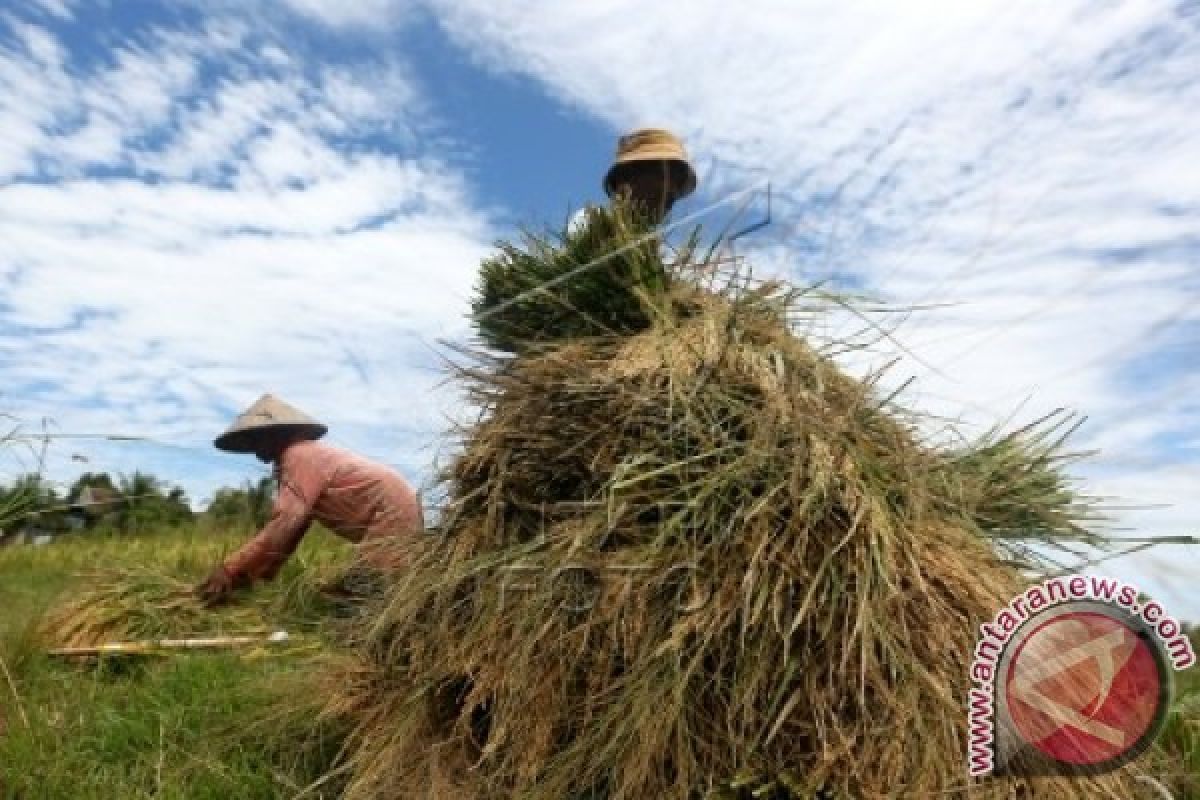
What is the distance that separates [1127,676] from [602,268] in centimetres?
167

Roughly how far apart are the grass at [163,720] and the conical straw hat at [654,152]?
205 centimetres

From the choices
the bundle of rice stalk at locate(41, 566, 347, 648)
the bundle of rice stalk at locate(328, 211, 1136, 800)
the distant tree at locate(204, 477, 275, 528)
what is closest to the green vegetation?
the bundle of rice stalk at locate(328, 211, 1136, 800)

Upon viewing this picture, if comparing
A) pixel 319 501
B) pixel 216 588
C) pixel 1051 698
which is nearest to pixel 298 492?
pixel 319 501

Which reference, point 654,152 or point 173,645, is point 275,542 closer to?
point 173,645

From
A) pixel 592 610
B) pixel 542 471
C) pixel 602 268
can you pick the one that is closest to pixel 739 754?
pixel 592 610

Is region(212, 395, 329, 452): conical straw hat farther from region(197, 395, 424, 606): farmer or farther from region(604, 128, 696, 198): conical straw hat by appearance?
region(604, 128, 696, 198): conical straw hat

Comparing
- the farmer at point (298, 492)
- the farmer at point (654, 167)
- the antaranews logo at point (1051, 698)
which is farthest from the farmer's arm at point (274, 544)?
the antaranews logo at point (1051, 698)

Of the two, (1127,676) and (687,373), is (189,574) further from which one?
(1127,676)

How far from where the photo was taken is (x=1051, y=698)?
7.77 ft

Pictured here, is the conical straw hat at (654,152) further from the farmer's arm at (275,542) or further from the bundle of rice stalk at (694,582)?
the farmer's arm at (275,542)

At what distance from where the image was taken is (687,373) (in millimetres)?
2811

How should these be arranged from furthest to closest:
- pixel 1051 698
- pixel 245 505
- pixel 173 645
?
1. pixel 245 505
2. pixel 173 645
3. pixel 1051 698

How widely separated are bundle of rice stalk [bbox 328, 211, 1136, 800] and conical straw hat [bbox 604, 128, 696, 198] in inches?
39.1

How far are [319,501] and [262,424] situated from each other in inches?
21.6
